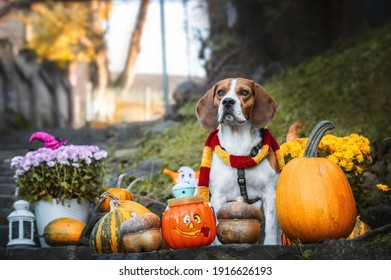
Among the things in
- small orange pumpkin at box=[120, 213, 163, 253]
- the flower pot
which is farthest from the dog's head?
the flower pot

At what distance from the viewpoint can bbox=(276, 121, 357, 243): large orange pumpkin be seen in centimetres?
364

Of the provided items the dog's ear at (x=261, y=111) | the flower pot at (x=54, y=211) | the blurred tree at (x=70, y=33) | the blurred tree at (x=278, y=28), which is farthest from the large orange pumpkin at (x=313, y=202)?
the blurred tree at (x=70, y=33)

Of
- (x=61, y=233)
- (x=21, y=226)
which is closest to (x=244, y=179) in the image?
(x=61, y=233)

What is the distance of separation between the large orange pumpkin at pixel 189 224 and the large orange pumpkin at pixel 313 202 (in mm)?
399

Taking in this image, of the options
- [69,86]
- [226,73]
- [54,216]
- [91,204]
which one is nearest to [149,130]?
[226,73]

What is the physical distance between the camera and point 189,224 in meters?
3.69

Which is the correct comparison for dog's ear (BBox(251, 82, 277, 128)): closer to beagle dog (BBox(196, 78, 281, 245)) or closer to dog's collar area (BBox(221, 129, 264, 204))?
beagle dog (BBox(196, 78, 281, 245))

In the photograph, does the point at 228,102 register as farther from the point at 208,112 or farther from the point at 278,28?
the point at 278,28

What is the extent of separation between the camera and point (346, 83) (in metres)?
8.56

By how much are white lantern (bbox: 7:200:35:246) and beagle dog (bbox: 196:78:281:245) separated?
1.55 metres

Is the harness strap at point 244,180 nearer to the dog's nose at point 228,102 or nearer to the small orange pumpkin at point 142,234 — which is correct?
the dog's nose at point 228,102

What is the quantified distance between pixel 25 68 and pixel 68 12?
2318 millimetres

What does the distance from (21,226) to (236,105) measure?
193 cm

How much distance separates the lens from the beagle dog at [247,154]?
3887 mm
